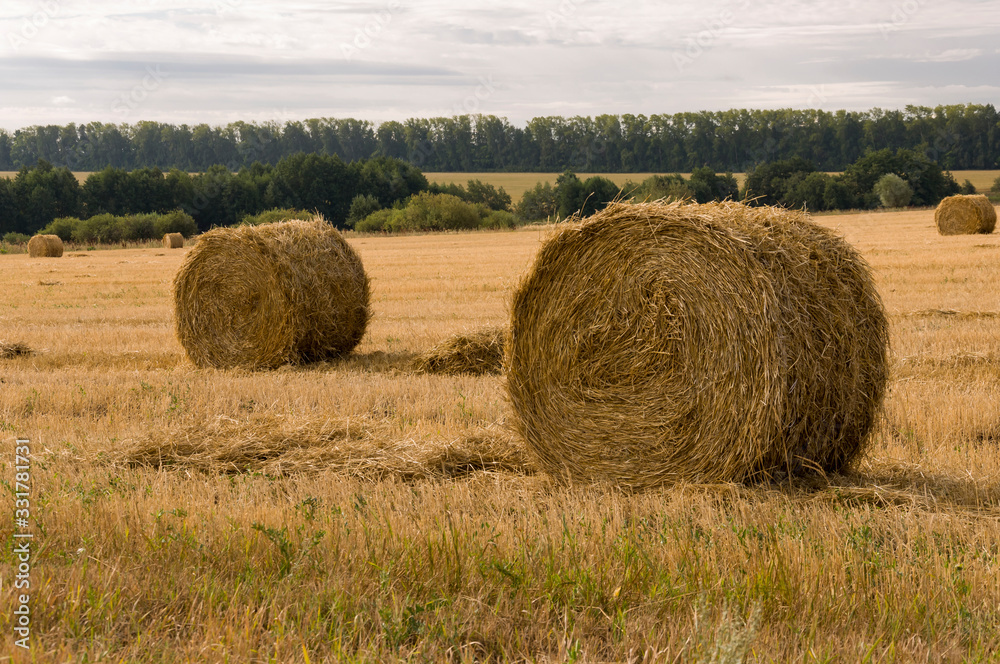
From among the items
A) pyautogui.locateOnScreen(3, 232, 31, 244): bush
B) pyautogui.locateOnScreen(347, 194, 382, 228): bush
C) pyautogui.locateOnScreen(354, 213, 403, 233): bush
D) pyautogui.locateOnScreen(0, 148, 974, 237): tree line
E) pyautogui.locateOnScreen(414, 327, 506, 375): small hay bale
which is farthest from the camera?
pyautogui.locateOnScreen(347, 194, 382, 228): bush

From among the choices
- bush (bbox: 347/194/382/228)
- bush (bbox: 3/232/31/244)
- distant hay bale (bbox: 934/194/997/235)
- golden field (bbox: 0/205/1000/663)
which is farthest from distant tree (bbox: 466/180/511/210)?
golden field (bbox: 0/205/1000/663)

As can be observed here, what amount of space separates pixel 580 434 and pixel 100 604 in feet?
10.8

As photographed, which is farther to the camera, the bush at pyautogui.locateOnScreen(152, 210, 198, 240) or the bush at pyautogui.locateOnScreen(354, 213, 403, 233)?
the bush at pyautogui.locateOnScreen(354, 213, 403, 233)

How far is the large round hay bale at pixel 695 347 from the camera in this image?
5.33 m

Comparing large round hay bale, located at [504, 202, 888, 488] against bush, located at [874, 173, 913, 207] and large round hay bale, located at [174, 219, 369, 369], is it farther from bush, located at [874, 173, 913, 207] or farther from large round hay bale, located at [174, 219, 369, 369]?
bush, located at [874, 173, 913, 207]

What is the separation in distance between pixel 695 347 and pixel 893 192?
62270 mm

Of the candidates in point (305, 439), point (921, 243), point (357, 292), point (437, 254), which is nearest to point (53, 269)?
point (437, 254)

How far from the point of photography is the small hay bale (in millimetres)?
10133

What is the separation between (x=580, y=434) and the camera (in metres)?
6.00

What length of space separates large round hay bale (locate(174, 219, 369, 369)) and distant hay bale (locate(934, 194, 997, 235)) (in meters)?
25.4

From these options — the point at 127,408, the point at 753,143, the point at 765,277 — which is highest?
the point at 753,143

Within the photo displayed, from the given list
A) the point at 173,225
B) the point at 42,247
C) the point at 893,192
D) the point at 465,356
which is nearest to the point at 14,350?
the point at 465,356

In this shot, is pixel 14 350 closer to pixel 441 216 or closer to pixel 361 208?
pixel 441 216

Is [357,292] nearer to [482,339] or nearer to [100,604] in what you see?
[482,339]
